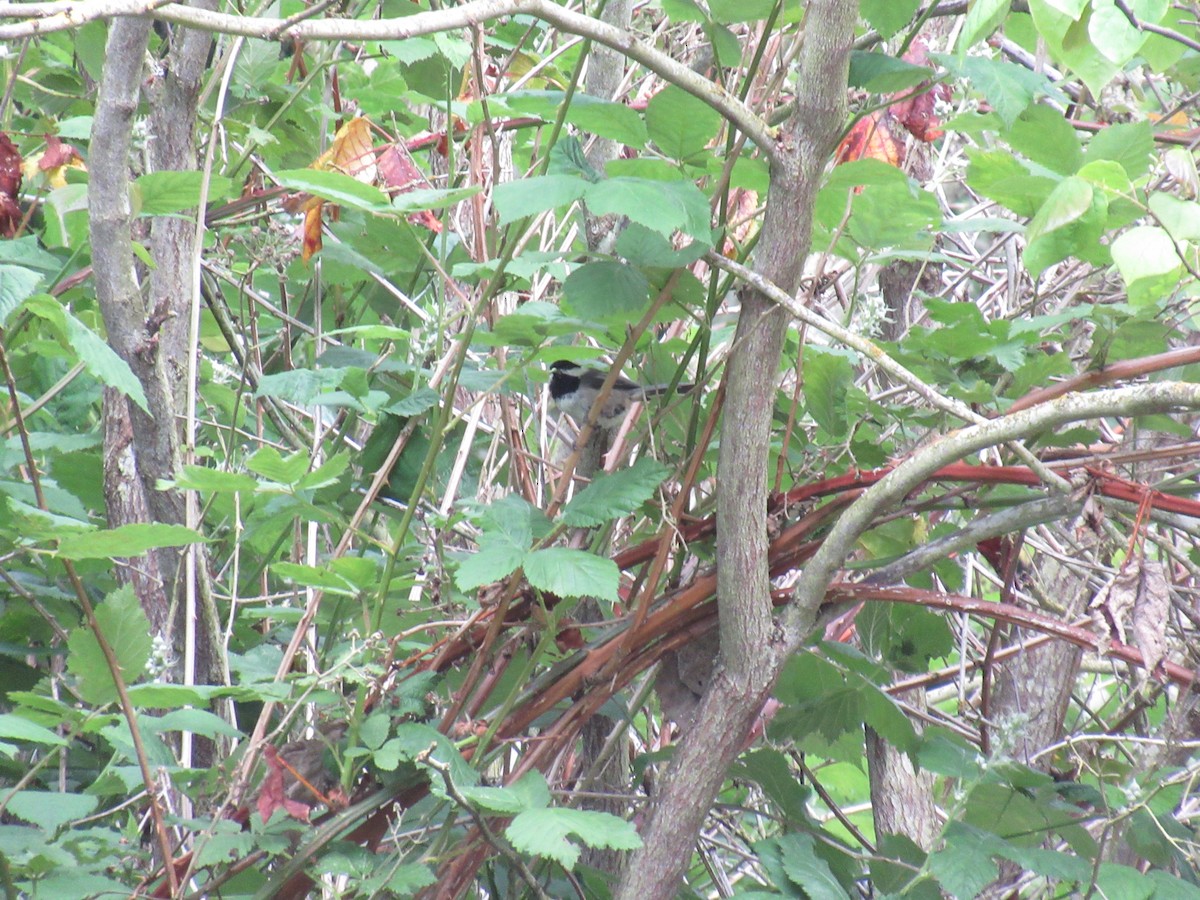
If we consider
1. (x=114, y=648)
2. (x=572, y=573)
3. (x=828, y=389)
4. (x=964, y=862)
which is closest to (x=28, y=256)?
(x=114, y=648)

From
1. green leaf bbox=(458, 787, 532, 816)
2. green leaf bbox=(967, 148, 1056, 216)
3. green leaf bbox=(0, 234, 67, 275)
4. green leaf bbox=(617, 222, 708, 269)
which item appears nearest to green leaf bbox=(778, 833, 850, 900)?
green leaf bbox=(458, 787, 532, 816)

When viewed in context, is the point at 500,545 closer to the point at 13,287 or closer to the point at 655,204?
the point at 655,204

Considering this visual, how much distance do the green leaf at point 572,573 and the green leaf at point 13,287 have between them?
0.63 m

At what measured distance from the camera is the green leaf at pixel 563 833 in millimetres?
1086

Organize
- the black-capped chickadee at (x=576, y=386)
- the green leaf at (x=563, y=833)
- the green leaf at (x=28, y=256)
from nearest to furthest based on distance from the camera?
the green leaf at (x=563, y=833) → the green leaf at (x=28, y=256) → the black-capped chickadee at (x=576, y=386)

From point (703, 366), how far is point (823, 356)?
0.65 feet

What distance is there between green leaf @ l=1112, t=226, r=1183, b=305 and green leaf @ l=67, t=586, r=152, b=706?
3.89ft

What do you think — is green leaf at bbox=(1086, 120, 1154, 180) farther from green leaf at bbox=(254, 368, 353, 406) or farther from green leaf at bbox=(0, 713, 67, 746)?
green leaf at bbox=(0, 713, 67, 746)

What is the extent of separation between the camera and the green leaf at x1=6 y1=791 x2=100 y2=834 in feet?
4.47

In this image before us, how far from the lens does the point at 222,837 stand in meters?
1.29

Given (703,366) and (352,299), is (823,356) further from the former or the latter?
(352,299)

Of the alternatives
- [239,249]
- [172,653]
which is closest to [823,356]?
[172,653]

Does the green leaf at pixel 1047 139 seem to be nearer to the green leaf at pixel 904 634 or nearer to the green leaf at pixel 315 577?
the green leaf at pixel 904 634

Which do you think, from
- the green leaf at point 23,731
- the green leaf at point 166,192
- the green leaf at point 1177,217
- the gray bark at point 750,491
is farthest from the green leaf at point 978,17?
the green leaf at point 23,731
